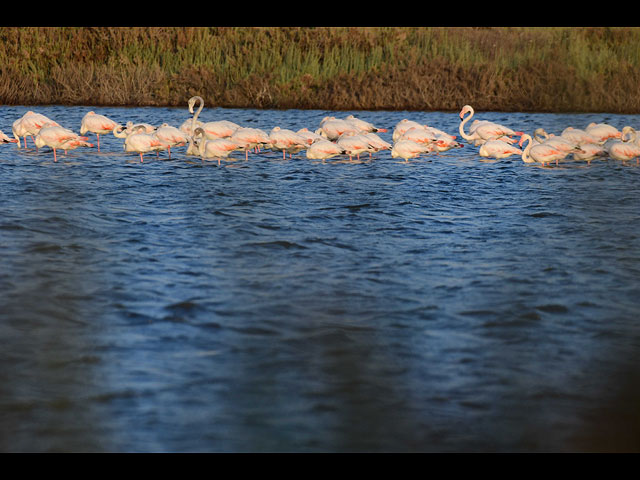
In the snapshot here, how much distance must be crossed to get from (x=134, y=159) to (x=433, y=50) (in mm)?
10087

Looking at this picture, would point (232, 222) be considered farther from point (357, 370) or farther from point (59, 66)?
point (59, 66)

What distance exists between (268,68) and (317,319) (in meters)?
17.1

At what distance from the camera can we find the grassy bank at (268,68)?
1998 centimetres

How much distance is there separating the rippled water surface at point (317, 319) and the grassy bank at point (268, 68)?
10.1 m

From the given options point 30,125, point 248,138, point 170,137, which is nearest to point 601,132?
point 248,138

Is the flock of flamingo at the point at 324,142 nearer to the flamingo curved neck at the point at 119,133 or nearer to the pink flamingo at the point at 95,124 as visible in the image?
the pink flamingo at the point at 95,124

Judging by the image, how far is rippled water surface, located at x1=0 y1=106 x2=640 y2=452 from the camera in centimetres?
241

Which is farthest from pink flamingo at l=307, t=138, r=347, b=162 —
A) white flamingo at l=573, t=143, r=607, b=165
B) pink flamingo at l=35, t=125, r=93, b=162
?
pink flamingo at l=35, t=125, r=93, b=162

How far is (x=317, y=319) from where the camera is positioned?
430 cm

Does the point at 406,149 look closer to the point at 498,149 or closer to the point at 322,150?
the point at 322,150

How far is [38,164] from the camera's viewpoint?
1229 cm

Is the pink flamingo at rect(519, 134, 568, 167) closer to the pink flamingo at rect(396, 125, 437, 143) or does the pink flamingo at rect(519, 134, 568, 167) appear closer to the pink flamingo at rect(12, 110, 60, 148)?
the pink flamingo at rect(396, 125, 437, 143)

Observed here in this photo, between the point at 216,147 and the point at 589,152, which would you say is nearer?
the point at 216,147
